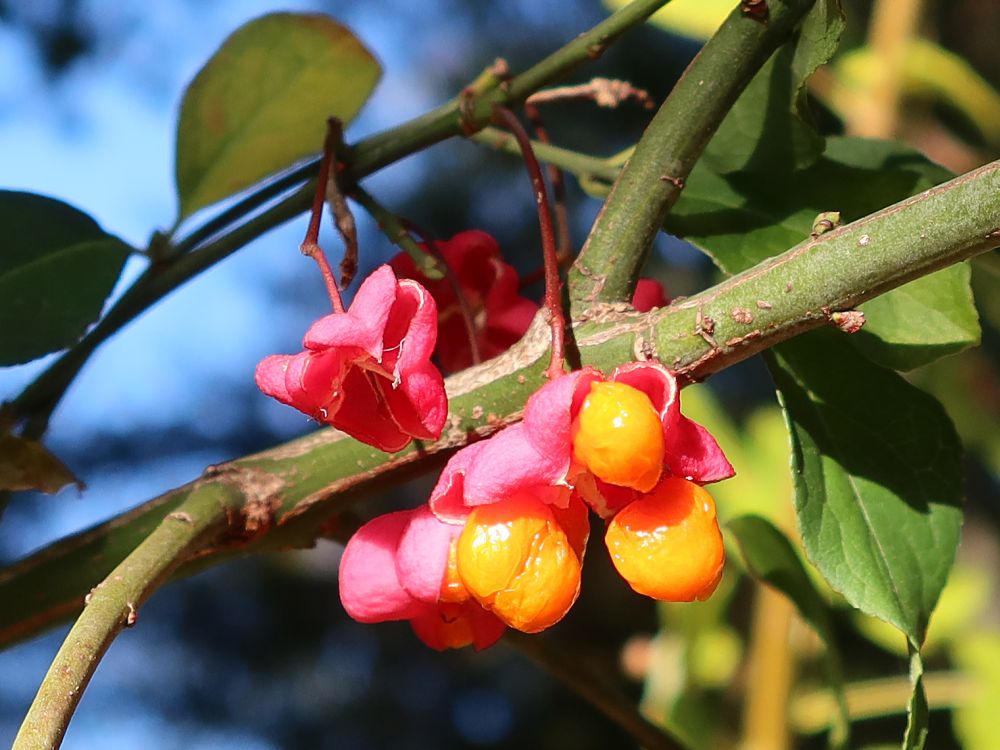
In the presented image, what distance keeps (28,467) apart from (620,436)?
13.2 inches

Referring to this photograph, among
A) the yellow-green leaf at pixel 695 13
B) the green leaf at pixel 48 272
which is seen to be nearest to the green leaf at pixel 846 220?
the green leaf at pixel 48 272

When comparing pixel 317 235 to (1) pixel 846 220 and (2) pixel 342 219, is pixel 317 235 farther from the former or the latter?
(1) pixel 846 220

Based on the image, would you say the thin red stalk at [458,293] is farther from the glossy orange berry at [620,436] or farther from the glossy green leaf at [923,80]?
the glossy green leaf at [923,80]

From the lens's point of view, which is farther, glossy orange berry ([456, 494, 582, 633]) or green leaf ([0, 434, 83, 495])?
green leaf ([0, 434, 83, 495])

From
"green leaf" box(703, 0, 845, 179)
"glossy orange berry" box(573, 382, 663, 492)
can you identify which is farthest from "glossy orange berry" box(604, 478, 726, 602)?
"green leaf" box(703, 0, 845, 179)

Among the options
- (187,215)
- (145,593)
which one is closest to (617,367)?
(145,593)

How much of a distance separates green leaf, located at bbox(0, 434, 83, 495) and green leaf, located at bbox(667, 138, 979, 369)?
35cm

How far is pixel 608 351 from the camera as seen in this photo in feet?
1.66

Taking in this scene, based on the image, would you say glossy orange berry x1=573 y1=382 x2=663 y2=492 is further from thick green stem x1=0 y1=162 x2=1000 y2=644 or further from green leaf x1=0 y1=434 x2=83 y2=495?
green leaf x1=0 y1=434 x2=83 y2=495

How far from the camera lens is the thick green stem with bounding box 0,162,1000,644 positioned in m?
0.44

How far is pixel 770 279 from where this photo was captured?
0.47 metres

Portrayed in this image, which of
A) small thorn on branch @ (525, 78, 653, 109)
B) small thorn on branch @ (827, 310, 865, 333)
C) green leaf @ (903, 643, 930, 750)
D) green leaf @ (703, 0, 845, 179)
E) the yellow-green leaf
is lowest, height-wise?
green leaf @ (903, 643, 930, 750)

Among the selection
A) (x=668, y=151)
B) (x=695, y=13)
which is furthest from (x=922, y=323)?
(x=695, y=13)

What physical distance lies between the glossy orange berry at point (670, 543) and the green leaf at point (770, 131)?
243 mm
